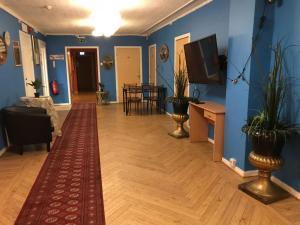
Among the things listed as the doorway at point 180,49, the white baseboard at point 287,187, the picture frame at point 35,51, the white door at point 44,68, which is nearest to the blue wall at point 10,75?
the picture frame at point 35,51

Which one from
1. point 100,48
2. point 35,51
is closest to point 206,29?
point 35,51

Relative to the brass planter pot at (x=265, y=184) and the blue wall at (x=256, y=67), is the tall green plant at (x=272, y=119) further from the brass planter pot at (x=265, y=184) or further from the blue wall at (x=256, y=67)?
the brass planter pot at (x=265, y=184)

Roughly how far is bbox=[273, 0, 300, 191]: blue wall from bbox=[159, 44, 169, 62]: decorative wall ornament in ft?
13.1

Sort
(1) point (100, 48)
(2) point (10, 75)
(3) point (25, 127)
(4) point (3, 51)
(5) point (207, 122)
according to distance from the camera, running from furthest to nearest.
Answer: (1) point (100, 48)
(2) point (10, 75)
(5) point (207, 122)
(4) point (3, 51)
(3) point (25, 127)

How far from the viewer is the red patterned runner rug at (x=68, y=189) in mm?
2146

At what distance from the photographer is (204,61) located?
3697 mm

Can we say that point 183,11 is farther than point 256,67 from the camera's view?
Yes

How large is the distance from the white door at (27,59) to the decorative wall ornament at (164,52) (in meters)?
3.53

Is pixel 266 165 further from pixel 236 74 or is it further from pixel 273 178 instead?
pixel 236 74

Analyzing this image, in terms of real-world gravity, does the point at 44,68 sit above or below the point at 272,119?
above

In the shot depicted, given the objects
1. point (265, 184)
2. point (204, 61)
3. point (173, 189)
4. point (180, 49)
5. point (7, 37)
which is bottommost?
point (173, 189)

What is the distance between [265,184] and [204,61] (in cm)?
202

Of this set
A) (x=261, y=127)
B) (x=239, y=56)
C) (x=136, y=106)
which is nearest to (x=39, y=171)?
(x=261, y=127)

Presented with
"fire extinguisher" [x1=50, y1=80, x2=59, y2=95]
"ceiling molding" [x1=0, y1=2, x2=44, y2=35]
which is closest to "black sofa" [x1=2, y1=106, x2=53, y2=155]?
"ceiling molding" [x1=0, y1=2, x2=44, y2=35]
